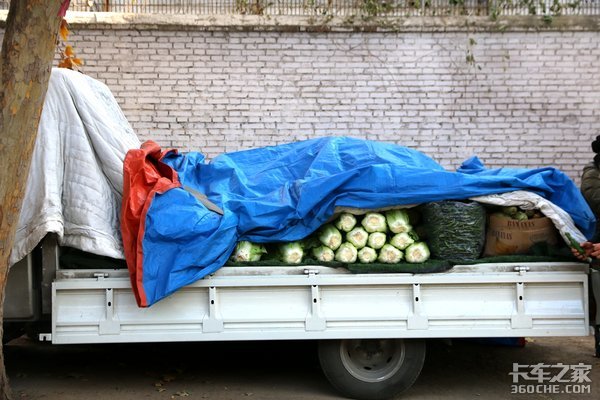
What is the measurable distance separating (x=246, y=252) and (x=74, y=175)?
143 centimetres

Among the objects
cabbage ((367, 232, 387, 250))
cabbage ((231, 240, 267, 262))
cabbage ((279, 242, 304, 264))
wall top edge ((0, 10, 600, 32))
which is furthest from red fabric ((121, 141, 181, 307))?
wall top edge ((0, 10, 600, 32))

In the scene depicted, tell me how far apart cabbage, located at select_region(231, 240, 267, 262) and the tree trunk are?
63.6 inches

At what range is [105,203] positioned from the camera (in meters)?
5.31

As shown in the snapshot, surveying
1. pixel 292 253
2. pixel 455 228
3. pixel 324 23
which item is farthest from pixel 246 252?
pixel 324 23

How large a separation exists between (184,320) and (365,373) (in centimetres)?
143

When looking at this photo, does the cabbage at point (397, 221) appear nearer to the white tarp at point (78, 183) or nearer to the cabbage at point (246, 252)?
the white tarp at point (78, 183)

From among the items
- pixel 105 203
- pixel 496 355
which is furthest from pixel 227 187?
pixel 496 355

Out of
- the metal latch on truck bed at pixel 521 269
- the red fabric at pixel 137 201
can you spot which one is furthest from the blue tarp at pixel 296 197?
the metal latch on truck bed at pixel 521 269

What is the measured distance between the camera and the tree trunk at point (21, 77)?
4438 mm

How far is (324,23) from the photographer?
29.1 feet

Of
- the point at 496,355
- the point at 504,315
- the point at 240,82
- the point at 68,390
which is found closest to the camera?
the point at 504,315

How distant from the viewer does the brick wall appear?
8836 millimetres

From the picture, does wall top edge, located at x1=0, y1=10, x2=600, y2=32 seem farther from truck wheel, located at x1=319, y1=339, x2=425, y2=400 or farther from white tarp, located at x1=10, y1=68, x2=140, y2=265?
truck wheel, located at x1=319, y1=339, x2=425, y2=400

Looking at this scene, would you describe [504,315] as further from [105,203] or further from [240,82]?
[240,82]
